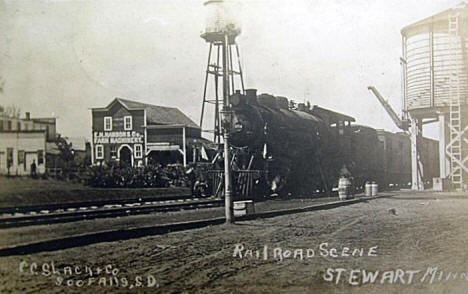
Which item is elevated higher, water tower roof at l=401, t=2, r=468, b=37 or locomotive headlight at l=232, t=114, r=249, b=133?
water tower roof at l=401, t=2, r=468, b=37

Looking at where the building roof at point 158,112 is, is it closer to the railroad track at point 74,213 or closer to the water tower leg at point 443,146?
the railroad track at point 74,213

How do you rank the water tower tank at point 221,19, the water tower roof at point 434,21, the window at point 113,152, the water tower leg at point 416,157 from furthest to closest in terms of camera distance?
the water tower leg at point 416,157 < the window at point 113,152 < the water tower tank at point 221,19 < the water tower roof at point 434,21

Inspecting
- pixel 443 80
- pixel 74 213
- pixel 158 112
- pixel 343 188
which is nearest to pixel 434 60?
pixel 443 80

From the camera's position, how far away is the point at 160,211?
23.5ft

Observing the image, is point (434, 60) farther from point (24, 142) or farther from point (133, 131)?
point (24, 142)

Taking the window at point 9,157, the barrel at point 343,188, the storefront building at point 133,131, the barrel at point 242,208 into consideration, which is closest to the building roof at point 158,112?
the storefront building at point 133,131

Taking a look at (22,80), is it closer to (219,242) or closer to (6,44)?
(6,44)

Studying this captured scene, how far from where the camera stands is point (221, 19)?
434 centimetres

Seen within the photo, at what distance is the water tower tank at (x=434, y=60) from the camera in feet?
13.2

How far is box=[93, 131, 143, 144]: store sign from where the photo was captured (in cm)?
504

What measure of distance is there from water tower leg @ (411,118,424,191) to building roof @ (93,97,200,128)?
8.24 feet

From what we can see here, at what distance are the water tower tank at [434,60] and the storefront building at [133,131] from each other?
7.42 ft

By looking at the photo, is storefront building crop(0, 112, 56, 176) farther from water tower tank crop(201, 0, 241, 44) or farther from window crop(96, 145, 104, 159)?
water tower tank crop(201, 0, 241, 44)

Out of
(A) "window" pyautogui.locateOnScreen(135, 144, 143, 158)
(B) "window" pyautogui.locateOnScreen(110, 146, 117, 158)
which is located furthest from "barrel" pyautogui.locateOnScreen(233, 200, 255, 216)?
(B) "window" pyautogui.locateOnScreen(110, 146, 117, 158)
